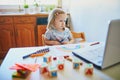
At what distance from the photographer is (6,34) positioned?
3.03 m

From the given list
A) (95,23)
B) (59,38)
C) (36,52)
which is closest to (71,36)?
(59,38)

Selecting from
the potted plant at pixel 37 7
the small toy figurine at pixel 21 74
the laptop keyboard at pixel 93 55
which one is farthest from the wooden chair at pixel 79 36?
the potted plant at pixel 37 7

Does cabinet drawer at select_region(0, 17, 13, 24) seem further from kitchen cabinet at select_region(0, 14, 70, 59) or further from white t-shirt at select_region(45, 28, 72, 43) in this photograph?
white t-shirt at select_region(45, 28, 72, 43)

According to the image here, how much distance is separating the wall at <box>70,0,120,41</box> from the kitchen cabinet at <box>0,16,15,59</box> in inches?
47.8

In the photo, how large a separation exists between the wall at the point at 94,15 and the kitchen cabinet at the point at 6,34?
3.99ft

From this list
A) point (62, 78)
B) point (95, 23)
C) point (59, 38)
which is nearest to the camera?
point (62, 78)

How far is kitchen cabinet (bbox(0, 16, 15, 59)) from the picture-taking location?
2.95 meters

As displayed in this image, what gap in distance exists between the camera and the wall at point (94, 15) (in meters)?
1.74

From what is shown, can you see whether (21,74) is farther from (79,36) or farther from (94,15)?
(94,15)

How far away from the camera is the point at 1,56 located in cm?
312

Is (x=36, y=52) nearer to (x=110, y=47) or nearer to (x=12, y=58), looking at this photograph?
(x=12, y=58)

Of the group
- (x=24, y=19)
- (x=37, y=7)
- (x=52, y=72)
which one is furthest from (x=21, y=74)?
(x=37, y=7)

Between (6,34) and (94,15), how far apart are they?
175cm

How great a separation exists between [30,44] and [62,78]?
7.74 ft
